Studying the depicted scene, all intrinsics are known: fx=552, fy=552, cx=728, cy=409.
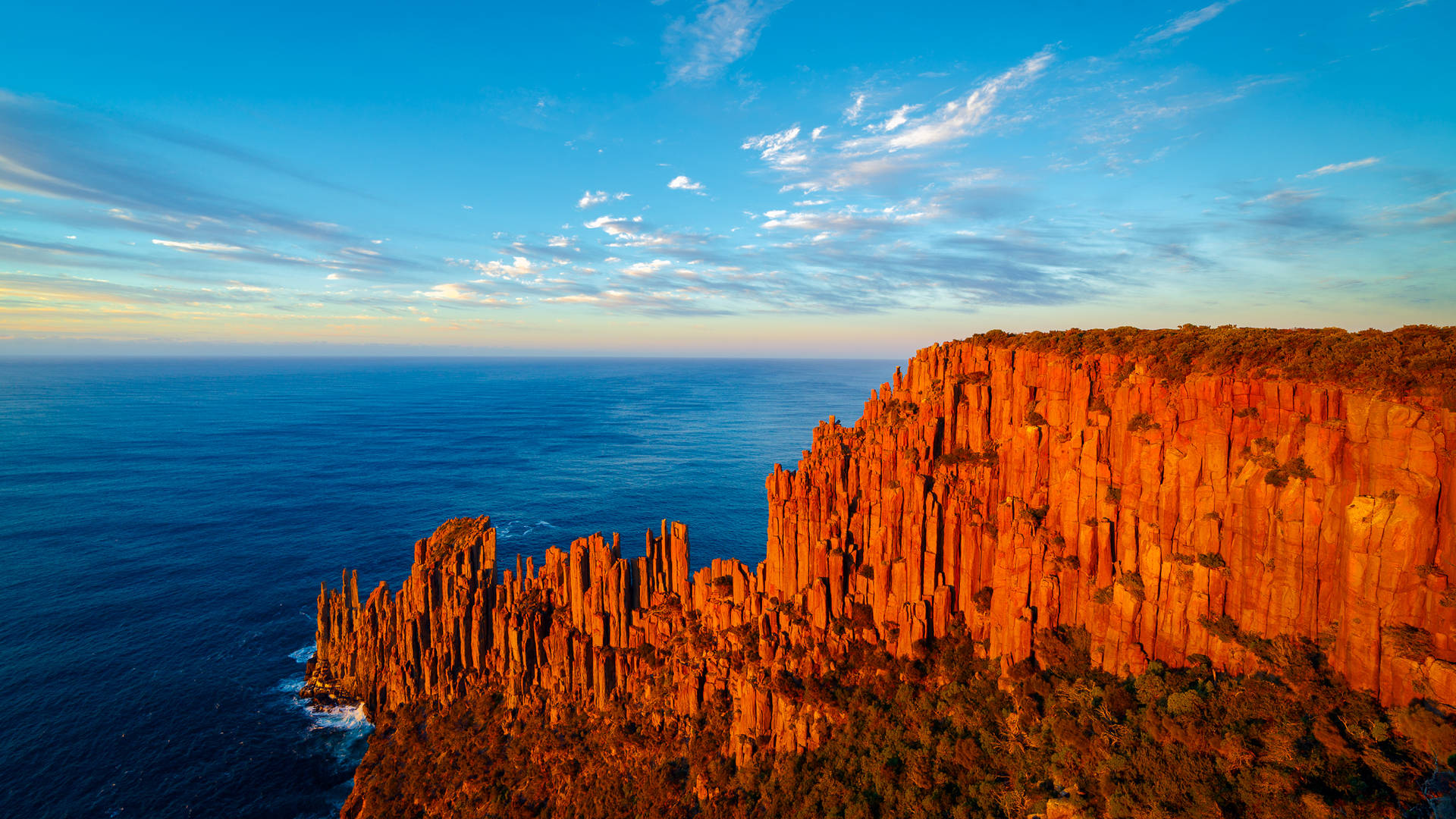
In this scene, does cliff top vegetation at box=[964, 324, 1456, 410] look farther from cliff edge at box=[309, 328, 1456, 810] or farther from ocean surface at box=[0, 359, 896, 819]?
ocean surface at box=[0, 359, 896, 819]

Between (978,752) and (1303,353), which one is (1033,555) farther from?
(1303,353)

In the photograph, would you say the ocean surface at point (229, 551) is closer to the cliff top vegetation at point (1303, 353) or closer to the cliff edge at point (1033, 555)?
the cliff edge at point (1033, 555)

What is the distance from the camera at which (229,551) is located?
82.4 metres

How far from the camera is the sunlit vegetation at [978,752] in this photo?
72.7 ft

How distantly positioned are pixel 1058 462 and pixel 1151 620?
9571mm

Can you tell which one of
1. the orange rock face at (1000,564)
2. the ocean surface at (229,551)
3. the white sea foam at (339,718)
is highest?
the orange rock face at (1000,564)

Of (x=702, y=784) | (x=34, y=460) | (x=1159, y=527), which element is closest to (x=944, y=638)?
(x=1159, y=527)

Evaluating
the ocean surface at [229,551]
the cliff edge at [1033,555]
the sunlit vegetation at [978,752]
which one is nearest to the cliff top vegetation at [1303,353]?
the cliff edge at [1033,555]

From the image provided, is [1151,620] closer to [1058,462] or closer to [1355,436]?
[1058,462]

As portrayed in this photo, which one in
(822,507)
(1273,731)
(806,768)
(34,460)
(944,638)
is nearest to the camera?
(1273,731)

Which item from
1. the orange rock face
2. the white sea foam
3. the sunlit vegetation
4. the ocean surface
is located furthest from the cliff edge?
the ocean surface

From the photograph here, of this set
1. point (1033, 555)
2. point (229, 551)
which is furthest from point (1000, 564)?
point (229, 551)

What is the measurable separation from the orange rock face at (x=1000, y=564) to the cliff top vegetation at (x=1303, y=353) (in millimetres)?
998

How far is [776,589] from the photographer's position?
1628 inches
